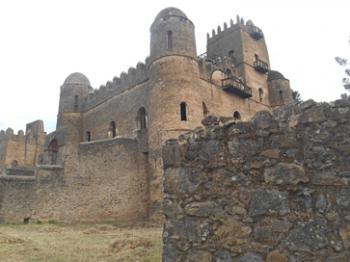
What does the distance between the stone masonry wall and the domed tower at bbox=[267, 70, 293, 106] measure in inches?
→ 1041

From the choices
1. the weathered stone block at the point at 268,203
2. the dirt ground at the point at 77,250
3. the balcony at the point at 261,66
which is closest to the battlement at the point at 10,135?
the balcony at the point at 261,66

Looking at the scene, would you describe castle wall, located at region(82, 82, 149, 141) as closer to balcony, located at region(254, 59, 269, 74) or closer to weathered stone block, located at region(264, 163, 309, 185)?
balcony, located at region(254, 59, 269, 74)

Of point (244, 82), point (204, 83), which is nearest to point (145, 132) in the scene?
point (204, 83)

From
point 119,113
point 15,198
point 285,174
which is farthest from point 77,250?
point 119,113

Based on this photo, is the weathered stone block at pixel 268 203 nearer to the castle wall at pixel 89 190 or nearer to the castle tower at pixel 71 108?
the castle wall at pixel 89 190

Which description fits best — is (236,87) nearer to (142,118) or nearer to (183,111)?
(183,111)

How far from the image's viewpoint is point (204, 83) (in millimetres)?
23344

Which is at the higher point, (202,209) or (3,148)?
(3,148)

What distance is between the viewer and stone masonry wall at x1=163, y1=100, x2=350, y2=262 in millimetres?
3299

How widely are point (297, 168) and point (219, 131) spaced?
908 mm

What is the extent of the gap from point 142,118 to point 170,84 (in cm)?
513

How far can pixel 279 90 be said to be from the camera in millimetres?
29594

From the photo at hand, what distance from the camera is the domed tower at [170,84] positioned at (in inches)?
755

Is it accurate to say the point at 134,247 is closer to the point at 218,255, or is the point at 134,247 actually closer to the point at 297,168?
the point at 218,255
